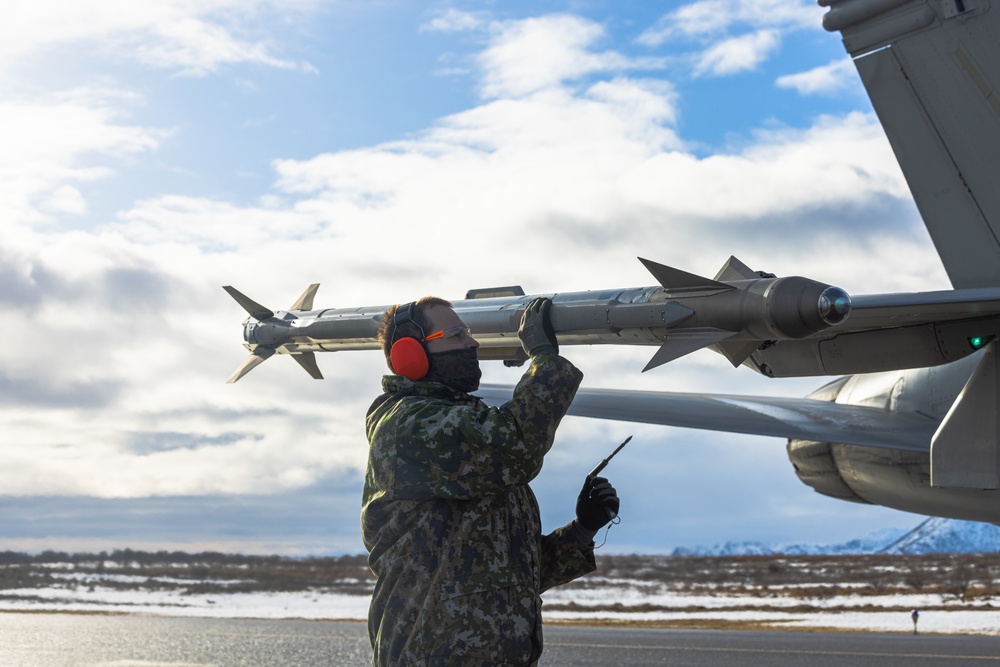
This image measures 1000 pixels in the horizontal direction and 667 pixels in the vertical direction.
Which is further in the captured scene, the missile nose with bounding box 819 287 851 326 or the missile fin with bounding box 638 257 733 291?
the missile fin with bounding box 638 257 733 291

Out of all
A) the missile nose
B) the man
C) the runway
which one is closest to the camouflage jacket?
the man

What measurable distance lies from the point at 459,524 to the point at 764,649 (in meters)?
12.9

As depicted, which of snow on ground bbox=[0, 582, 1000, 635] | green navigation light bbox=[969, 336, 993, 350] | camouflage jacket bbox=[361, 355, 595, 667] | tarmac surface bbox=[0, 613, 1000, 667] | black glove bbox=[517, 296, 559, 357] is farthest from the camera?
snow on ground bbox=[0, 582, 1000, 635]

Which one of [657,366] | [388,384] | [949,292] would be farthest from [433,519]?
[949,292]

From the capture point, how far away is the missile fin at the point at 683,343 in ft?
23.3

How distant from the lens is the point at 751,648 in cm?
1587

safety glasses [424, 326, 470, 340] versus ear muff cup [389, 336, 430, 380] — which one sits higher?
safety glasses [424, 326, 470, 340]

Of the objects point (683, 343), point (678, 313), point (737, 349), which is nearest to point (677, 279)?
point (678, 313)

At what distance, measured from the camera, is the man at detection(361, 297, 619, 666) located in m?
3.91

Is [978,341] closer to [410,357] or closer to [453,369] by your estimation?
[453,369]

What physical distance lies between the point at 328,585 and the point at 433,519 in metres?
31.4

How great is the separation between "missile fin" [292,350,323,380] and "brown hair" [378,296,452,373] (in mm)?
6343

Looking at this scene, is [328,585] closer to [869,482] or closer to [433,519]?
[869,482]

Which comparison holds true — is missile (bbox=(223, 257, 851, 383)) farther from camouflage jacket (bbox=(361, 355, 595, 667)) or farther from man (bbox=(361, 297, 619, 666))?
camouflage jacket (bbox=(361, 355, 595, 667))
